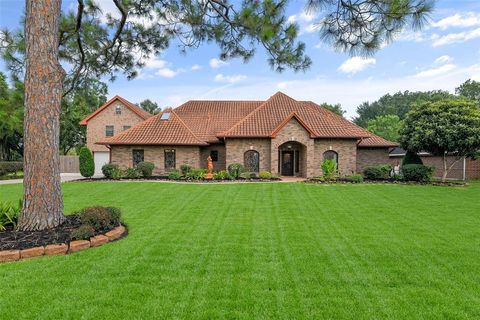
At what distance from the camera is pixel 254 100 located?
27.2 meters

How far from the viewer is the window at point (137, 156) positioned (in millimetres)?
21531

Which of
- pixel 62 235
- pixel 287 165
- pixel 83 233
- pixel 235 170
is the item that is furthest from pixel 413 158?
pixel 62 235

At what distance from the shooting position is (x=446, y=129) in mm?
16562

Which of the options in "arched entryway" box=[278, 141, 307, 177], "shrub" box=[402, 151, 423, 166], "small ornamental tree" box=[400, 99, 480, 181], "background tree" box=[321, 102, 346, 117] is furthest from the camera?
"background tree" box=[321, 102, 346, 117]

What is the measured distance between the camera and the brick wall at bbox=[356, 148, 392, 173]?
73.6 ft

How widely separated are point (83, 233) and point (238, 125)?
53.5ft

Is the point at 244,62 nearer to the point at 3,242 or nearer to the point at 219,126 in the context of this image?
the point at 3,242

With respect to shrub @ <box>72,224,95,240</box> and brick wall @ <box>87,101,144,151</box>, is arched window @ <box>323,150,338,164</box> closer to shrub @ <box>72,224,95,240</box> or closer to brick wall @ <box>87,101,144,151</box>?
shrub @ <box>72,224,95,240</box>

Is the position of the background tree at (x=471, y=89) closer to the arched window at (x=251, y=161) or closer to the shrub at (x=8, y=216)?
the arched window at (x=251, y=161)

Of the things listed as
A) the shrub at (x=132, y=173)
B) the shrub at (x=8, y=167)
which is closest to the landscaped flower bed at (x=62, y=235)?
the shrub at (x=132, y=173)

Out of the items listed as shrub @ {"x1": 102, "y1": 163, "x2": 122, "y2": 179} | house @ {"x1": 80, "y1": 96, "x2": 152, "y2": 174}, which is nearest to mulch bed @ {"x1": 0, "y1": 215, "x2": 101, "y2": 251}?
shrub @ {"x1": 102, "y1": 163, "x2": 122, "y2": 179}

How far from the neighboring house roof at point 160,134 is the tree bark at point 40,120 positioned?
1519 cm

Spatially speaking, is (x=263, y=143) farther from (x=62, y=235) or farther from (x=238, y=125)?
(x=62, y=235)

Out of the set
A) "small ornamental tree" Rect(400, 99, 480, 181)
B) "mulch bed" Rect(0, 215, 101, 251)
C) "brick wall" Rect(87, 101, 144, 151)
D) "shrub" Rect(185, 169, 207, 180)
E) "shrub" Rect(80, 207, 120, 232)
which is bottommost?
"mulch bed" Rect(0, 215, 101, 251)
